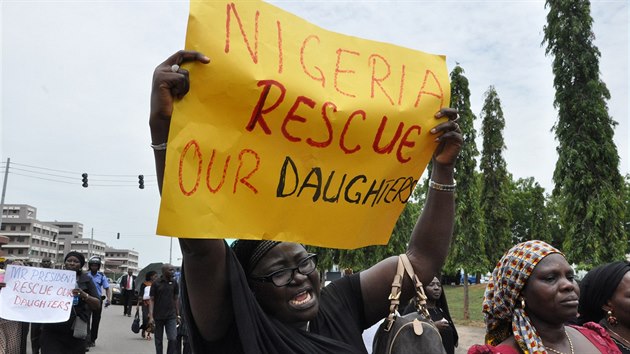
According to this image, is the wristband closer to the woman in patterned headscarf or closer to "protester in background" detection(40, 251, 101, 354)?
the woman in patterned headscarf

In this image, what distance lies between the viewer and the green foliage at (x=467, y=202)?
18375 millimetres

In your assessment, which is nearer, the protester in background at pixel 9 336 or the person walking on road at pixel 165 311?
the protester in background at pixel 9 336

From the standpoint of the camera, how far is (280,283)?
6.65 feet

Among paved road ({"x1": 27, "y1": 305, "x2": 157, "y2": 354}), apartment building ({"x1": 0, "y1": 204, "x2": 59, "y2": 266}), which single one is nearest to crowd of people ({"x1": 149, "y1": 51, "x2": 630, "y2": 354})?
paved road ({"x1": 27, "y1": 305, "x2": 157, "y2": 354})

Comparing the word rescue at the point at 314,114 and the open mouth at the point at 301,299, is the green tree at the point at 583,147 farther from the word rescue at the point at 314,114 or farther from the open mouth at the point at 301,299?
the open mouth at the point at 301,299

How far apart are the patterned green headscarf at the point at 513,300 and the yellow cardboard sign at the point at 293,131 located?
77 centimetres

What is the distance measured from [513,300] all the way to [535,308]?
4.2 inches

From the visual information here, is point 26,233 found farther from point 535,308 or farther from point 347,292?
point 535,308

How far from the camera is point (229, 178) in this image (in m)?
1.85

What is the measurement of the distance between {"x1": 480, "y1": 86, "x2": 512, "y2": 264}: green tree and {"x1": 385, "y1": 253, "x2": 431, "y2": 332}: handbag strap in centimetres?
2363

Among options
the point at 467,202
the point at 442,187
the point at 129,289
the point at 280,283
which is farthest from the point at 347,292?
the point at 129,289

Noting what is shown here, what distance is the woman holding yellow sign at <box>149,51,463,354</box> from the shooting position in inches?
69.1

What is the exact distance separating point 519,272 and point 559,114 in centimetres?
1284

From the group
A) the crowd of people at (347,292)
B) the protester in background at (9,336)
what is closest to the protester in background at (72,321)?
the protester in background at (9,336)
